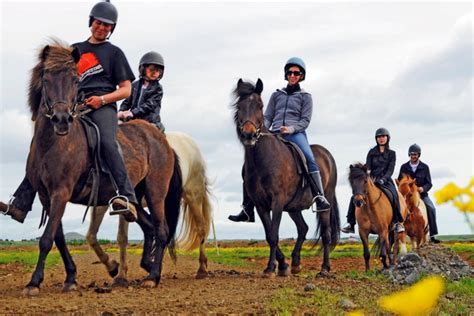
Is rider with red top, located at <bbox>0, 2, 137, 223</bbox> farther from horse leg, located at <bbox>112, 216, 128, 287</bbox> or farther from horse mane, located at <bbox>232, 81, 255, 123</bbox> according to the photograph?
horse mane, located at <bbox>232, 81, 255, 123</bbox>

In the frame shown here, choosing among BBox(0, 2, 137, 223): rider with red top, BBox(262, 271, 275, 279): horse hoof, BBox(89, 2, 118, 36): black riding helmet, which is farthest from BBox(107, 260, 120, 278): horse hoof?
BBox(89, 2, 118, 36): black riding helmet

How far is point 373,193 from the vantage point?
14000 mm

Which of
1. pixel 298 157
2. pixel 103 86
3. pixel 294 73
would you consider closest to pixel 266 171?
pixel 298 157

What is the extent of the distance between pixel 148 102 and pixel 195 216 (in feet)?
7.59

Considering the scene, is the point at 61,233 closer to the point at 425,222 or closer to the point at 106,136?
the point at 106,136

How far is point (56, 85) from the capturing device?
7035mm

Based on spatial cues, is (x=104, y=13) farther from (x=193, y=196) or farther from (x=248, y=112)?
(x=193, y=196)

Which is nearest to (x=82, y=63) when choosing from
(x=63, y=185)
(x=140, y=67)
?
(x=63, y=185)

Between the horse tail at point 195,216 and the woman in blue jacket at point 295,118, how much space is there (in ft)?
2.05

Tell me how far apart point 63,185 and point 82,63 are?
1604 millimetres

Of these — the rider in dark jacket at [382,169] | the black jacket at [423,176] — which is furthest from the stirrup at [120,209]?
the black jacket at [423,176]

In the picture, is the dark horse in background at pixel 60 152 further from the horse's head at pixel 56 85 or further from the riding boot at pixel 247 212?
the riding boot at pixel 247 212

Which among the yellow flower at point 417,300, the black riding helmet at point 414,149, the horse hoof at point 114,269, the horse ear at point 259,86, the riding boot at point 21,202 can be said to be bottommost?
the horse hoof at point 114,269

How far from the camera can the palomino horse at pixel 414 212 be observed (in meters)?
16.5
